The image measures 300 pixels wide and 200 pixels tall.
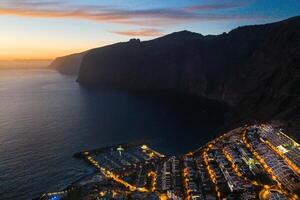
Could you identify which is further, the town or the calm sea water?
the calm sea water

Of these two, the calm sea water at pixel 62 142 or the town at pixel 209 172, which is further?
the calm sea water at pixel 62 142

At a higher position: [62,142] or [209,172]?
[209,172]

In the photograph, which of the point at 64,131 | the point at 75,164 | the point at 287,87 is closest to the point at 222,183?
the point at 75,164

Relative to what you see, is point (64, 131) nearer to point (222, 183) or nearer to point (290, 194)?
point (222, 183)

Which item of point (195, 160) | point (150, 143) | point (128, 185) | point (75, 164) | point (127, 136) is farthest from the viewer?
point (127, 136)

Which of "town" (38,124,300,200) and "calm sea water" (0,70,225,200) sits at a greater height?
"town" (38,124,300,200)

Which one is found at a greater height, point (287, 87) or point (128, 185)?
point (287, 87)

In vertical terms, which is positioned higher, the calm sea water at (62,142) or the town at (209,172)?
the town at (209,172)

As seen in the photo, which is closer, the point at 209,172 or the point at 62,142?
the point at 209,172
